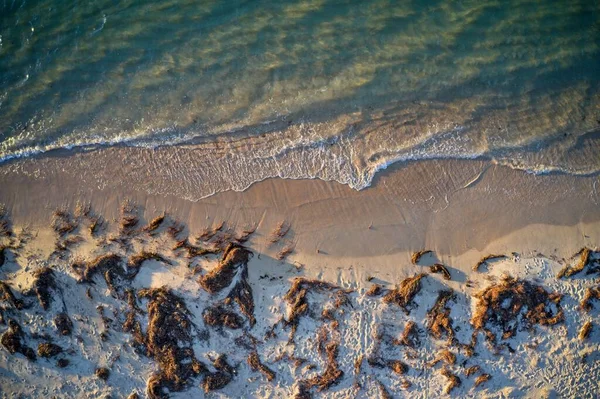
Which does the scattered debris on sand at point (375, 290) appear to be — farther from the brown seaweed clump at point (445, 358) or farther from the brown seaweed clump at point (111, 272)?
the brown seaweed clump at point (111, 272)

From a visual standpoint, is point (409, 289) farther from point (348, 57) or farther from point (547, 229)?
point (348, 57)

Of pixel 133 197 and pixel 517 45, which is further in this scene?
pixel 517 45

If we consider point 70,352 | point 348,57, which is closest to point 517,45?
point 348,57

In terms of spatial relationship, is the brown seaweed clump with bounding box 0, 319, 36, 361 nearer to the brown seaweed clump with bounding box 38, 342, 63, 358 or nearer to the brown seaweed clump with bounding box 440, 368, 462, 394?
the brown seaweed clump with bounding box 38, 342, 63, 358

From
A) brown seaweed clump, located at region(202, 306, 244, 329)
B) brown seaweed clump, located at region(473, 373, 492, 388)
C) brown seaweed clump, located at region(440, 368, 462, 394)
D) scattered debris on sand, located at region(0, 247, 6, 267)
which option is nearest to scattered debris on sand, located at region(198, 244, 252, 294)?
brown seaweed clump, located at region(202, 306, 244, 329)

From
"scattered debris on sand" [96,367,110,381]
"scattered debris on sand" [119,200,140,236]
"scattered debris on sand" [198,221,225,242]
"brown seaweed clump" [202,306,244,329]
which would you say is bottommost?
"scattered debris on sand" [96,367,110,381]

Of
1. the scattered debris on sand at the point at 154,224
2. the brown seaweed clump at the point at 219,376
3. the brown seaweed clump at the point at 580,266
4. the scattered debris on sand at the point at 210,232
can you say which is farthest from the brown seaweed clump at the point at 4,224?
the brown seaweed clump at the point at 580,266
